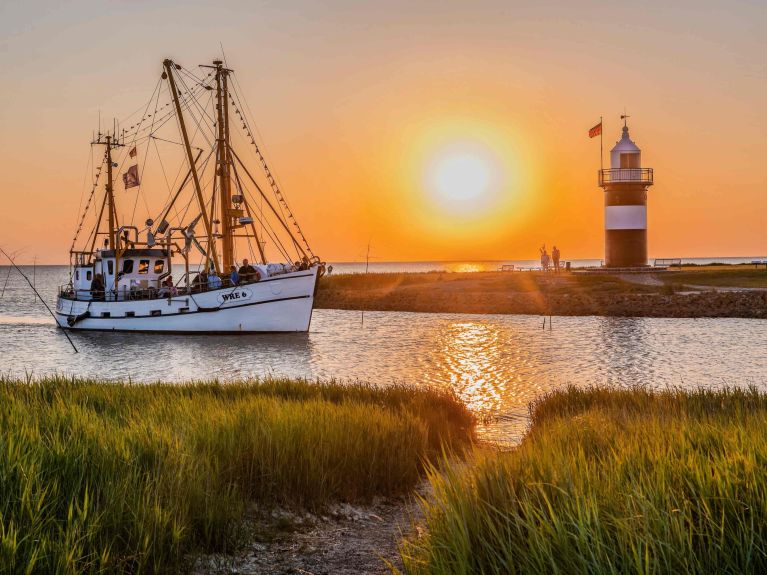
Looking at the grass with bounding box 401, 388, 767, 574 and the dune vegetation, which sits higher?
the dune vegetation

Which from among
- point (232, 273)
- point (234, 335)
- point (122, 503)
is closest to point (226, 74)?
point (232, 273)

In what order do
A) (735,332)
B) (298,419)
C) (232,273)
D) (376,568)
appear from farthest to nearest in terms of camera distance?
1. (232,273)
2. (735,332)
3. (298,419)
4. (376,568)

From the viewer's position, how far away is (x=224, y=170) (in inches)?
1582

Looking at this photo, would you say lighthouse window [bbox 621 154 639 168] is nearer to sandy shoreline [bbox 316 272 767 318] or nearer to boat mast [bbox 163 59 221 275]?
sandy shoreline [bbox 316 272 767 318]

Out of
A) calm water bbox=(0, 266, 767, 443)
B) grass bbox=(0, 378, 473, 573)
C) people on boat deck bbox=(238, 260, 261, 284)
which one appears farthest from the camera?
people on boat deck bbox=(238, 260, 261, 284)

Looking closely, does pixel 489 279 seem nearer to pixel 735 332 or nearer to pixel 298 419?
pixel 735 332

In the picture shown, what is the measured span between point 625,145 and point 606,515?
57679mm

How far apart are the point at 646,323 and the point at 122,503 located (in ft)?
123

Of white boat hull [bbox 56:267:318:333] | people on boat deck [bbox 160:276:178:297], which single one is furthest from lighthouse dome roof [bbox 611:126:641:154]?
people on boat deck [bbox 160:276:178:297]

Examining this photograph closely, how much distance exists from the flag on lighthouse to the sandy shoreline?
72.7 ft

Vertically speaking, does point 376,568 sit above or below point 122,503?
below

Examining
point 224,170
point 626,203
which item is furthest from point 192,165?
point 626,203

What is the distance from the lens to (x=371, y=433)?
8.12 meters

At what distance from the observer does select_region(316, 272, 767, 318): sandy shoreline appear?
42.2 meters
